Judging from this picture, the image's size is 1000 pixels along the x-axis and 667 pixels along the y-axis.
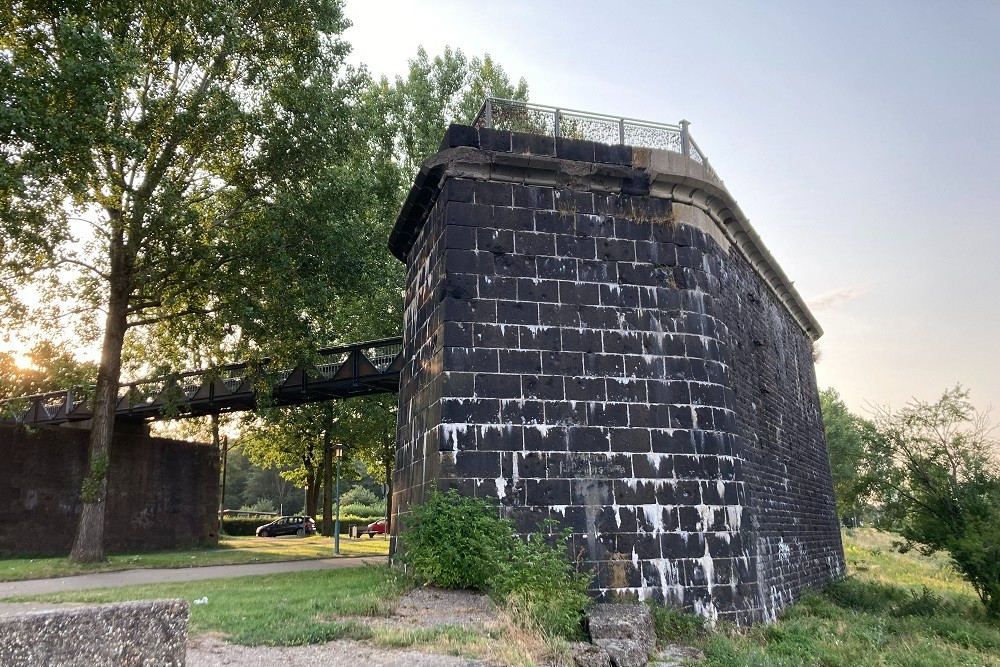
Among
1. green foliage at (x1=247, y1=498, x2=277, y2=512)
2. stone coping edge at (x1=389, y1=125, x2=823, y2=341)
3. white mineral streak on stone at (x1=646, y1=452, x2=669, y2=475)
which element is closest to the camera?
white mineral streak on stone at (x1=646, y1=452, x2=669, y2=475)

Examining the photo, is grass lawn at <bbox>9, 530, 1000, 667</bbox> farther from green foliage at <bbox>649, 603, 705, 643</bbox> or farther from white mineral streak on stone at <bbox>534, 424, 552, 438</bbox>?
white mineral streak on stone at <bbox>534, 424, 552, 438</bbox>

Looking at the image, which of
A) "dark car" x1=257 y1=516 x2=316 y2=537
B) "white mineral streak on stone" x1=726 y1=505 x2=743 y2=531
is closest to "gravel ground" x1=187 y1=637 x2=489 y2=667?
"white mineral streak on stone" x1=726 y1=505 x2=743 y2=531

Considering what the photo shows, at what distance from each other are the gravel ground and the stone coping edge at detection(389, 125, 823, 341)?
20.6ft

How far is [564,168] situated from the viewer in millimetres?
10297

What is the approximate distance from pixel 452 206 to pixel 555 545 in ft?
15.2

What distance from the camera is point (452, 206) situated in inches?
390

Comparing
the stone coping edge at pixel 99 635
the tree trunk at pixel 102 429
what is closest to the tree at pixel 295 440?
the tree trunk at pixel 102 429

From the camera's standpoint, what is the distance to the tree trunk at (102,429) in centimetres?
1633

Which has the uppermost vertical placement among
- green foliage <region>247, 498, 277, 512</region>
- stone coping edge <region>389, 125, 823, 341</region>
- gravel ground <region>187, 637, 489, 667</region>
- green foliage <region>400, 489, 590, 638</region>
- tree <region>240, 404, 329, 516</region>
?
stone coping edge <region>389, 125, 823, 341</region>

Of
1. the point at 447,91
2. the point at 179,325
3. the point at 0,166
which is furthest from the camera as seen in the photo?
the point at 447,91

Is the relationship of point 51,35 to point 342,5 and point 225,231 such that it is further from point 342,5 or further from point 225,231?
point 342,5

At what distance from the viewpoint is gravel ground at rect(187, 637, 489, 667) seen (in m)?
5.67

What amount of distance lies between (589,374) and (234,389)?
14774mm

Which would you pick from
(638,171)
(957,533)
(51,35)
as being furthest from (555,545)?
(51,35)
